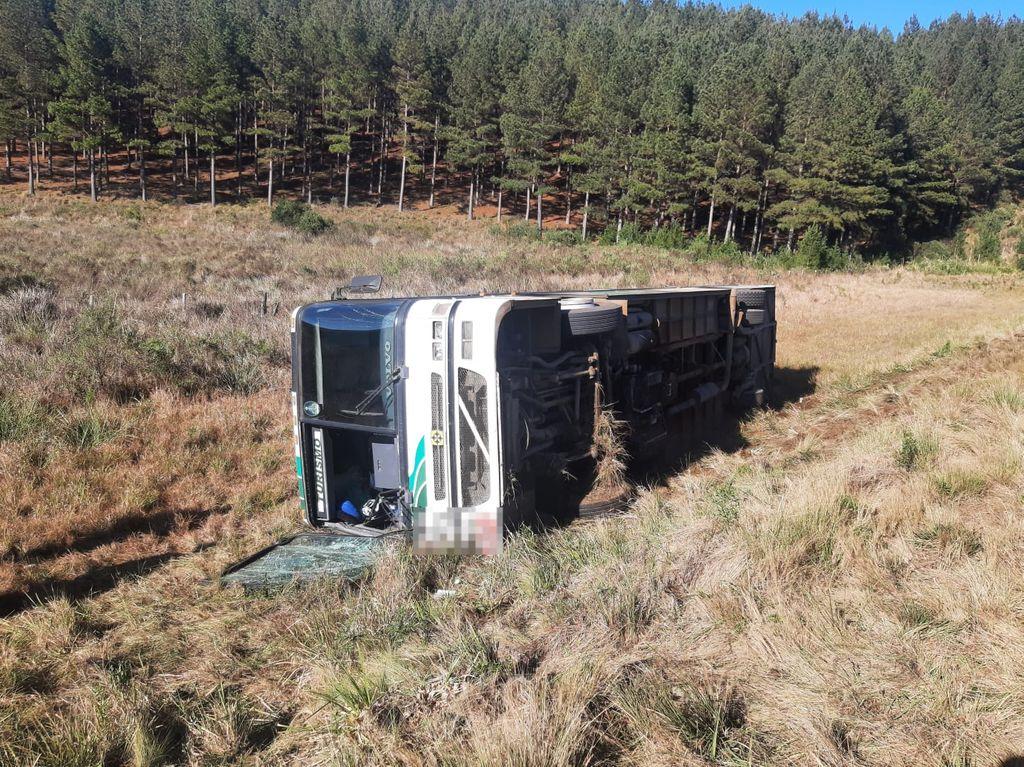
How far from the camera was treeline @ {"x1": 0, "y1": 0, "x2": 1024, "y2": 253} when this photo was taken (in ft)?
157

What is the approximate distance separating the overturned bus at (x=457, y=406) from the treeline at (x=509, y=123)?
145 feet

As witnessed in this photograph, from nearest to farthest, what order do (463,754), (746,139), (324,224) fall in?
(463,754), (324,224), (746,139)

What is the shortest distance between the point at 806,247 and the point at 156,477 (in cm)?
4074

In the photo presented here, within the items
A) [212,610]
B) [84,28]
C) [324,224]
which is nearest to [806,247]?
[324,224]

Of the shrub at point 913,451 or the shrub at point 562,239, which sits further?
the shrub at point 562,239

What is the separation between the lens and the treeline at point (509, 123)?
4781cm

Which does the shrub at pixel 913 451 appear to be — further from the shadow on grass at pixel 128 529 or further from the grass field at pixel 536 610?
the shadow on grass at pixel 128 529

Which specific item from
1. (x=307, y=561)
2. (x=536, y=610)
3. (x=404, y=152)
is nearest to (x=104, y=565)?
(x=307, y=561)

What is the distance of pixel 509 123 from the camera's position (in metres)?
51.6

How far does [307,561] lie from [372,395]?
5.06 ft

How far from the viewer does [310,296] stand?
57.8 feet

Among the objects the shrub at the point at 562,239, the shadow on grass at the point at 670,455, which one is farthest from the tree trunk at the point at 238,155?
the shadow on grass at the point at 670,455

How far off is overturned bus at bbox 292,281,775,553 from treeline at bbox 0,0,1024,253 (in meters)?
44.1

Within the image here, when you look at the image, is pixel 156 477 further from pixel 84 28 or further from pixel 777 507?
pixel 84 28
